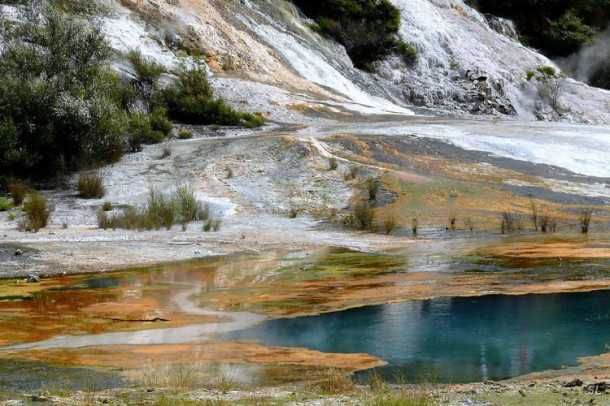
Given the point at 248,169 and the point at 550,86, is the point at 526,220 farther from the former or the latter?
the point at 550,86

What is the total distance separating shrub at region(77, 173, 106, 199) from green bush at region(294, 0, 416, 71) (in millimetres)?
25572

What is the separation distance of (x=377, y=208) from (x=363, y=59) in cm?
2613

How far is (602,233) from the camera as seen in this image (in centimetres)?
1492

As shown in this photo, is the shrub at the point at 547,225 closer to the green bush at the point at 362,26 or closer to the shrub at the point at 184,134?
the shrub at the point at 184,134

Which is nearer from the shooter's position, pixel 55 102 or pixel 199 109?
pixel 55 102

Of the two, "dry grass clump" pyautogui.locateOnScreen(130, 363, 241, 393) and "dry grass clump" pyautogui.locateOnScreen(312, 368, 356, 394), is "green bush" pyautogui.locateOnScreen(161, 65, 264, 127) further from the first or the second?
"dry grass clump" pyautogui.locateOnScreen(312, 368, 356, 394)

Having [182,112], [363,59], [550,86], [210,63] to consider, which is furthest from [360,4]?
[182,112]

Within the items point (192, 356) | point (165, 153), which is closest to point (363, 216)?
point (165, 153)

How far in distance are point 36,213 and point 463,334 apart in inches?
424

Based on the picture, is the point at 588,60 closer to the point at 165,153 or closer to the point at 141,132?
the point at 141,132

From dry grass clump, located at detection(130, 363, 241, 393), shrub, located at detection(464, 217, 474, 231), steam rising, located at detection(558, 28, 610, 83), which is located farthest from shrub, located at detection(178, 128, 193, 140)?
steam rising, located at detection(558, 28, 610, 83)

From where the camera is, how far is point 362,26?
4331cm

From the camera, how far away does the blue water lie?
6848 millimetres

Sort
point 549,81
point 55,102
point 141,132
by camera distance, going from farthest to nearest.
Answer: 1. point 549,81
2. point 141,132
3. point 55,102
